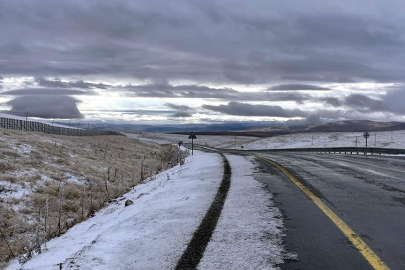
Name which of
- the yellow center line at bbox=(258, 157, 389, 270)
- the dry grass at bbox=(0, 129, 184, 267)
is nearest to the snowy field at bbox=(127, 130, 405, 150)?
the dry grass at bbox=(0, 129, 184, 267)

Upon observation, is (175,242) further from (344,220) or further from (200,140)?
(200,140)

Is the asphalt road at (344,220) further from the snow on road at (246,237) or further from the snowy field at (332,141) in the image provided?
the snowy field at (332,141)

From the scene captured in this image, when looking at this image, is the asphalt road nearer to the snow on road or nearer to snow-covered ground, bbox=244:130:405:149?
the snow on road

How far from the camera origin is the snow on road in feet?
11.6

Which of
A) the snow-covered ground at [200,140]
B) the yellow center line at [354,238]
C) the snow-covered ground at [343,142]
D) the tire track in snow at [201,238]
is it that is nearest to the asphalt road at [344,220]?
the yellow center line at [354,238]

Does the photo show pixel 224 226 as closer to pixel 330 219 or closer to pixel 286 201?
pixel 330 219

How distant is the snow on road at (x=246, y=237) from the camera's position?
3.55 metres

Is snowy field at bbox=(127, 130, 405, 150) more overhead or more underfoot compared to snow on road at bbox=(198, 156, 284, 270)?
more underfoot

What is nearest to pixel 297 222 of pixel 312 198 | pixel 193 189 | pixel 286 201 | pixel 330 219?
pixel 330 219

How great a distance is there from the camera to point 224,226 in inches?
193

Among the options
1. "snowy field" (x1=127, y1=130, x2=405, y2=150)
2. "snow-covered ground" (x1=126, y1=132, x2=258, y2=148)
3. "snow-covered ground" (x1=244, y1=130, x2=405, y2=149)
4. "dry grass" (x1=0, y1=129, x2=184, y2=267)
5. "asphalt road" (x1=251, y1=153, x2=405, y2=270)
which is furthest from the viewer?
"snow-covered ground" (x1=126, y1=132, x2=258, y2=148)

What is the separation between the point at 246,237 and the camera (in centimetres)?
436

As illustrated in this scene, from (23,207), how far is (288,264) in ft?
32.0

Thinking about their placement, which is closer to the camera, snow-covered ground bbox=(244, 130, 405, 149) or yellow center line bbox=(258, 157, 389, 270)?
yellow center line bbox=(258, 157, 389, 270)
